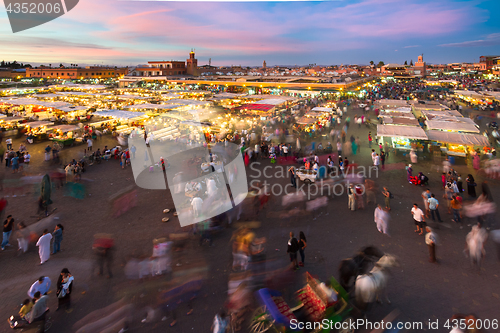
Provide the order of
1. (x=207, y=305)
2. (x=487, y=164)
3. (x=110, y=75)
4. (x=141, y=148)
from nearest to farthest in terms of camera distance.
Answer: (x=207, y=305), (x=487, y=164), (x=141, y=148), (x=110, y=75)

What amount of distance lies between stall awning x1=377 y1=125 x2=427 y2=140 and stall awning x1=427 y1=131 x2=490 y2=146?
0.49 metres

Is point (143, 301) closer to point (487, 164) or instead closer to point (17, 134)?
point (487, 164)

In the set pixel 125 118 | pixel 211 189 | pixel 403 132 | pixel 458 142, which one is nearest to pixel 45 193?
pixel 211 189

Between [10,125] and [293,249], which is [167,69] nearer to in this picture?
[10,125]

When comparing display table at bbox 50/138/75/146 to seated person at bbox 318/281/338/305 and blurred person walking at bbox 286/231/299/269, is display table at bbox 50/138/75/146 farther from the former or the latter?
seated person at bbox 318/281/338/305

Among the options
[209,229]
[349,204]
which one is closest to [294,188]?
[349,204]

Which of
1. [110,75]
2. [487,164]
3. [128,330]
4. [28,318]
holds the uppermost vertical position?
[110,75]

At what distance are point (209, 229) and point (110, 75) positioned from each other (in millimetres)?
98339

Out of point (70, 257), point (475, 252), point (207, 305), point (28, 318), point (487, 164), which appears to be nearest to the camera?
point (28, 318)

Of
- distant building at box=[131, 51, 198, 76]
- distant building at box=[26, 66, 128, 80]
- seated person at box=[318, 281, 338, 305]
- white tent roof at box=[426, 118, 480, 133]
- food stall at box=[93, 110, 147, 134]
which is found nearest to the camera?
seated person at box=[318, 281, 338, 305]

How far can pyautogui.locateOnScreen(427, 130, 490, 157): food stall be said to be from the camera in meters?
11.4

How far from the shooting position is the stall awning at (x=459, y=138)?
36.9ft

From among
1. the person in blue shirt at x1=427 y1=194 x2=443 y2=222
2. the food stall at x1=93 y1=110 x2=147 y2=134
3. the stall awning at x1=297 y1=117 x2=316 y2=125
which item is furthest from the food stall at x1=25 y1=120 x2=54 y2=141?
the person in blue shirt at x1=427 y1=194 x2=443 y2=222

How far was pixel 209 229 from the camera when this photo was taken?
6.43m
